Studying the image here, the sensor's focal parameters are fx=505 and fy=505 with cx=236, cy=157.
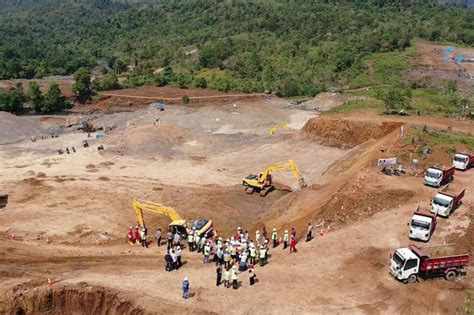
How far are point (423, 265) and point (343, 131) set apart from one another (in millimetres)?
34235

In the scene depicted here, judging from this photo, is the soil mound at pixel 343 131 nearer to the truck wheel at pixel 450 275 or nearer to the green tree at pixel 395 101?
the green tree at pixel 395 101

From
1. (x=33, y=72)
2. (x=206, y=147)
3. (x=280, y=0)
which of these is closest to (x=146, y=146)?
(x=206, y=147)

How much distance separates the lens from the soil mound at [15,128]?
67.2 m

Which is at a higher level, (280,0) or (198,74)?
(280,0)

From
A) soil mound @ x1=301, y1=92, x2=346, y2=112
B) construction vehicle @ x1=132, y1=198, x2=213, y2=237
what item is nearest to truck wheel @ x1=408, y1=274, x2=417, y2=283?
construction vehicle @ x1=132, y1=198, x2=213, y2=237

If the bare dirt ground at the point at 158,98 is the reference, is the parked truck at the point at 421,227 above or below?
above

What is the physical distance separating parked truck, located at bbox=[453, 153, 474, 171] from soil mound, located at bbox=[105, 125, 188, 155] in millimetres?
32033

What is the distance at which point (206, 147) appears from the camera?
6231 centimetres

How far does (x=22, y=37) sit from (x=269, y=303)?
19267cm

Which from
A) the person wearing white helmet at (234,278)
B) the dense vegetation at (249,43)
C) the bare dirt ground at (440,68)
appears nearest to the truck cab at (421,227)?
the person wearing white helmet at (234,278)

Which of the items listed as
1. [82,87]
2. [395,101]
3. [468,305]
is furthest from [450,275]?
[82,87]

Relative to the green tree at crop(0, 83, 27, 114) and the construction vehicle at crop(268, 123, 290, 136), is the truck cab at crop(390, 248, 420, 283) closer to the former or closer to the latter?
the construction vehicle at crop(268, 123, 290, 136)

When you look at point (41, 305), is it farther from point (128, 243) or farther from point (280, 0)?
point (280, 0)

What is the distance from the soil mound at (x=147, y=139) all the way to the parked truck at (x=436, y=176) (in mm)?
31583
